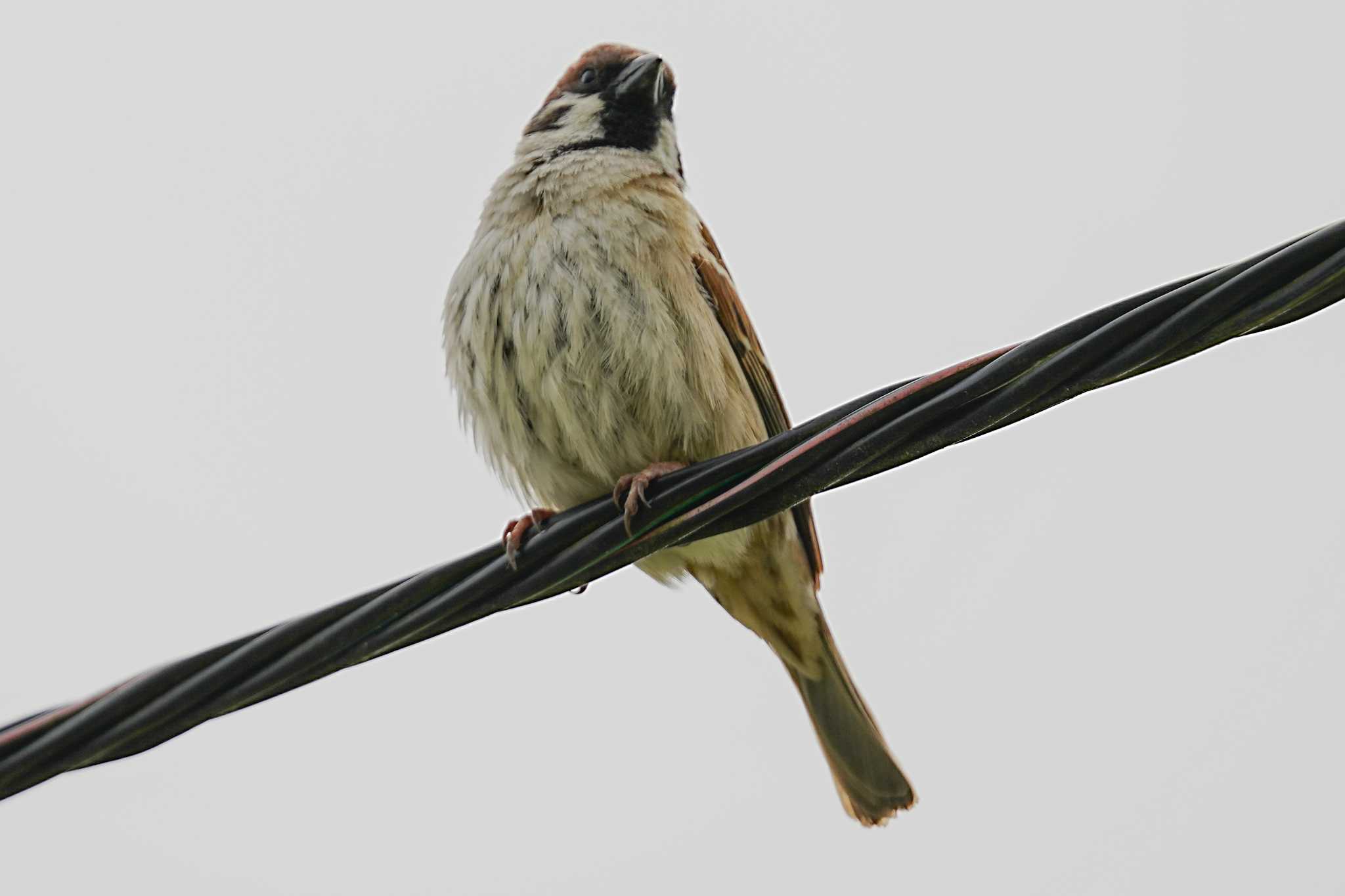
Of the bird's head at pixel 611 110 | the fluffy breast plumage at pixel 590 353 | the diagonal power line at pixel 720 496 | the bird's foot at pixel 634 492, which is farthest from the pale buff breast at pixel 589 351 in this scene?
the diagonal power line at pixel 720 496

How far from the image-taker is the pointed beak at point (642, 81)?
5.38 meters

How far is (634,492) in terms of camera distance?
323 cm

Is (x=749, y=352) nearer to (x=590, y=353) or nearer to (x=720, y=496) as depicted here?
(x=590, y=353)

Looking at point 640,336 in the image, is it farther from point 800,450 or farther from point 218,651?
point 218,651

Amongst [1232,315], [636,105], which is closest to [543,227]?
[636,105]

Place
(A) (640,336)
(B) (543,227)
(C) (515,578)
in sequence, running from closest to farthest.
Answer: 1. (C) (515,578)
2. (A) (640,336)
3. (B) (543,227)

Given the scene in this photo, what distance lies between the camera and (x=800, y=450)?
2803 mm

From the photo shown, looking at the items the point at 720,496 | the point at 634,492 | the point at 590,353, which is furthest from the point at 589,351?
the point at 720,496

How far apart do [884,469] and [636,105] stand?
2.96 metres

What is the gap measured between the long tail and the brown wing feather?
59cm

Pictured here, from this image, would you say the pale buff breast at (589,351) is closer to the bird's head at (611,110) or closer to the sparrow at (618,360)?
the sparrow at (618,360)

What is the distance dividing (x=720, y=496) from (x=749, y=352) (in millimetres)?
1702

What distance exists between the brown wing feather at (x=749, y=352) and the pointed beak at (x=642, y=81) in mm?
830

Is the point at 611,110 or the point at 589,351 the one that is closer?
the point at 589,351
